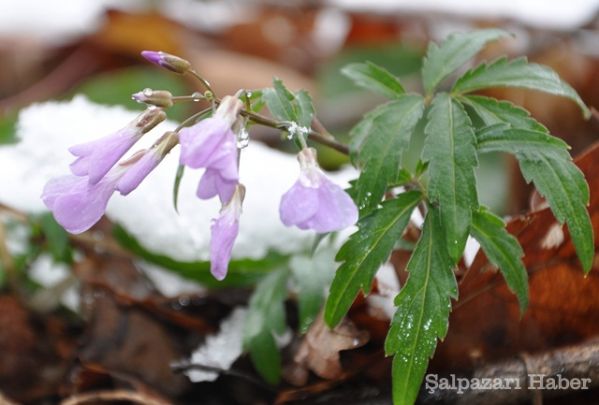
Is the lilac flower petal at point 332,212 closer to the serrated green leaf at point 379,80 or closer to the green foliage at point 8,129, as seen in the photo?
the serrated green leaf at point 379,80

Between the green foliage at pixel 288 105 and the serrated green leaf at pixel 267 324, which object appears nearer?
the green foliage at pixel 288 105

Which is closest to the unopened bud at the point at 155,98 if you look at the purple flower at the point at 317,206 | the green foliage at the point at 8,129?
the purple flower at the point at 317,206

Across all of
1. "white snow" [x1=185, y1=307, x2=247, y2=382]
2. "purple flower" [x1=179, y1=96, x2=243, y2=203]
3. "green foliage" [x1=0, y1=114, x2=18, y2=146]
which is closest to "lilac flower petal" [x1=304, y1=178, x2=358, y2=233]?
"purple flower" [x1=179, y1=96, x2=243, y2=203]

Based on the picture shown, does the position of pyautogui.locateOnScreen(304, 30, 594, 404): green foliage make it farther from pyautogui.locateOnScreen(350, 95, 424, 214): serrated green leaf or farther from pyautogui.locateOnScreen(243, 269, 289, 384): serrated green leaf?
pyautogui.locateOnScreen(243, 269, 289, 384): serrated green leaf

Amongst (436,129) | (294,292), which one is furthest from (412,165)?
(436,129)

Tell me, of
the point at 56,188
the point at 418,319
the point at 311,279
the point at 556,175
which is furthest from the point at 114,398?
the point at 556,175

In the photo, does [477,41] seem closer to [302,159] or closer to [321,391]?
[302,159]

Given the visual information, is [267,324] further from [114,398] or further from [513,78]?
[513,78]
